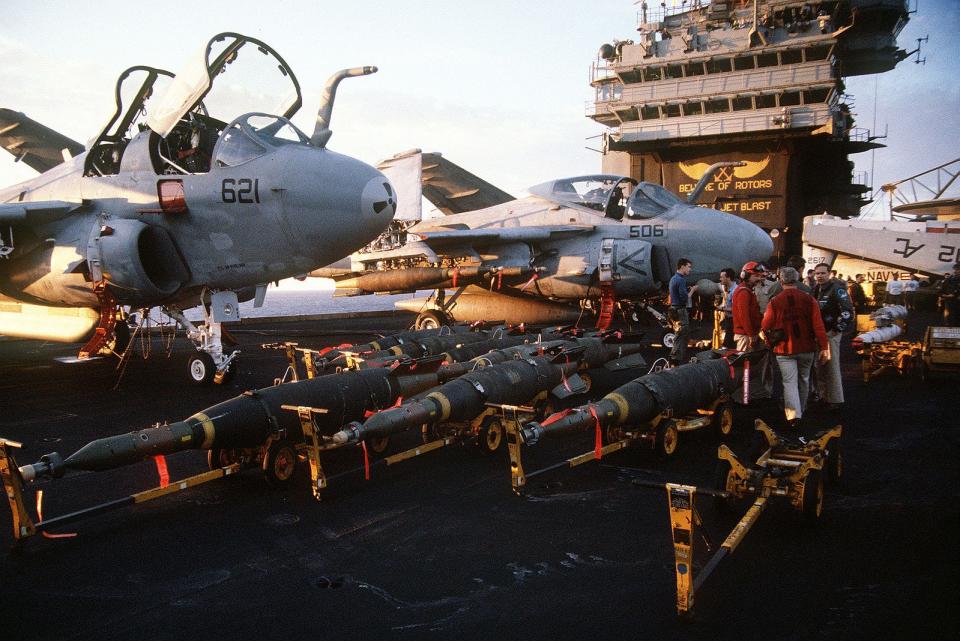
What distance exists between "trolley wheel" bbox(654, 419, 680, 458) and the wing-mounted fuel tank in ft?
26.8

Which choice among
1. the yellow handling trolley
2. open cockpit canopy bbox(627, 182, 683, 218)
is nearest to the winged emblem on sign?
open cockpit canopy bbox(627, 182, 683, 218)

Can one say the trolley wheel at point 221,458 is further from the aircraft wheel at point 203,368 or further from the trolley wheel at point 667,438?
the aircraft wheel at point 203,368

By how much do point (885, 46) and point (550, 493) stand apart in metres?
44.7

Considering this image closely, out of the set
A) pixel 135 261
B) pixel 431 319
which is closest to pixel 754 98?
pixel 431 319

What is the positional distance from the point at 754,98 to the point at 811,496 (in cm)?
3666

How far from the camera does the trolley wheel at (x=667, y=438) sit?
6.63 meters

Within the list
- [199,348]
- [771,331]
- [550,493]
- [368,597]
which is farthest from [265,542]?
[199,348]

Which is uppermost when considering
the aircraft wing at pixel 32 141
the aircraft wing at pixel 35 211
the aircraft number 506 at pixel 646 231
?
the aircraft wing at pixel 32 141

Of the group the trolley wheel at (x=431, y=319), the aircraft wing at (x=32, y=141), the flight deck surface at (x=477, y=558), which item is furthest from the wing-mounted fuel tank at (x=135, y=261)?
the trolley wheel at (x=431, y=319)

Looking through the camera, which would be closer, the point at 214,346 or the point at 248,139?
the point at 248,139

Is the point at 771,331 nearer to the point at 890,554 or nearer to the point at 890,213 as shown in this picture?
the point at 890,554

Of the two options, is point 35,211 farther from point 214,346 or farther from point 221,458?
point 221,458

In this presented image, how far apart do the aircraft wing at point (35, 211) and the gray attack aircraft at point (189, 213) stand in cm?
2

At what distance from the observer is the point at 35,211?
10.6 m
